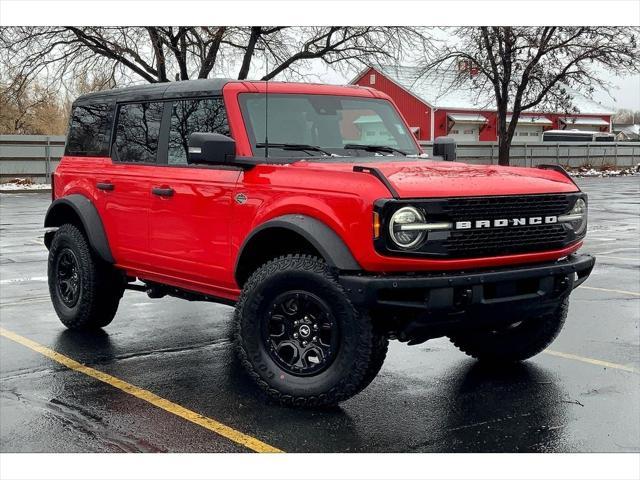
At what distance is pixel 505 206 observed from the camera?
5.07 metres

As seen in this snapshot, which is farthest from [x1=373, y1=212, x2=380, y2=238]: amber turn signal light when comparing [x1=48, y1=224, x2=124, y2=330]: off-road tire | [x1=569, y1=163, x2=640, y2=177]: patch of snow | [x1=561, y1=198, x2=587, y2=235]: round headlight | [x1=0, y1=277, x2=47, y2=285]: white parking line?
[x1=569, y1=163, x2=640, y2=177]: patch of snow

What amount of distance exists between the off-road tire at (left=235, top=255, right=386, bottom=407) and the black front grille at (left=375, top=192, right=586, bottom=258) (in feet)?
1.45

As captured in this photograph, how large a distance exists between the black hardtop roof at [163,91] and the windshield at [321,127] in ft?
0.99

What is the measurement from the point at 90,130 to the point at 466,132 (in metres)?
44.7

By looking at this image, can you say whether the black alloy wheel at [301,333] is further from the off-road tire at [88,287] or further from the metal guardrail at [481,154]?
the metal guardrail at [481,154]

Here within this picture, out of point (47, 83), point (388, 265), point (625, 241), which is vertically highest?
point (47, 83)

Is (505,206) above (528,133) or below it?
below

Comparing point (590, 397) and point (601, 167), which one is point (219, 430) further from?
point (601, 167)

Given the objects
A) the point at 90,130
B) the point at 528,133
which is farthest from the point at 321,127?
the point at 528,133

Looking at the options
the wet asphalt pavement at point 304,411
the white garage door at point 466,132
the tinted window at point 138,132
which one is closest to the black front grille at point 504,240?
the wet asphalt pavement at point 304,411

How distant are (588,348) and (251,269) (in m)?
2.99

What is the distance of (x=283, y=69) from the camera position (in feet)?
91.6

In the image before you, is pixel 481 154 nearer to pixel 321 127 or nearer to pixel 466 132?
pixel 466 132

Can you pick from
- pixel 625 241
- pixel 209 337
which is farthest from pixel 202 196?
pixel 625 241
